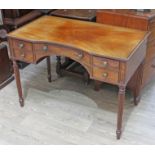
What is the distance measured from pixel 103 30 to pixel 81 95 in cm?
69

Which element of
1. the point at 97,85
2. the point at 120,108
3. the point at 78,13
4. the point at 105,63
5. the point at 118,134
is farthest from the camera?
the point at 97,85

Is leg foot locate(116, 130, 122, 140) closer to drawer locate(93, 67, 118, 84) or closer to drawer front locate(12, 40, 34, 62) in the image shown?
drawer locate(93, 67, 118, 84)

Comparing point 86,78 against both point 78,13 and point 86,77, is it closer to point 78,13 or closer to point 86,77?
point 86,77

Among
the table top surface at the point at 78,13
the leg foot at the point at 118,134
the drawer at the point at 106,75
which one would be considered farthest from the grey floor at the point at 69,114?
the table top surface at the point at 78,13

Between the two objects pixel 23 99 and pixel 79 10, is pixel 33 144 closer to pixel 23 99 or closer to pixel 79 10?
pixel 23 99

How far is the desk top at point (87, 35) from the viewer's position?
Answer: 1.74 m

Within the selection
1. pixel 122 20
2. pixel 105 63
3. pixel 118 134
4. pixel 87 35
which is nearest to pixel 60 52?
pixel 87 35

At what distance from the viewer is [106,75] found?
174 centimetres

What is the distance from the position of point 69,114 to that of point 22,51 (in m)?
0.63

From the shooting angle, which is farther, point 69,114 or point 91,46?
point 69,114

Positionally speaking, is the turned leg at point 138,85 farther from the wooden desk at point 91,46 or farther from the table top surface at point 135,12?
the table top surface at point 135,12

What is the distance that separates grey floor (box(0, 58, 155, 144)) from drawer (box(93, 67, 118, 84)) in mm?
477

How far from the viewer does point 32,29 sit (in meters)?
2.05

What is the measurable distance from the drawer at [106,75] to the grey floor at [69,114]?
1.56 feet
